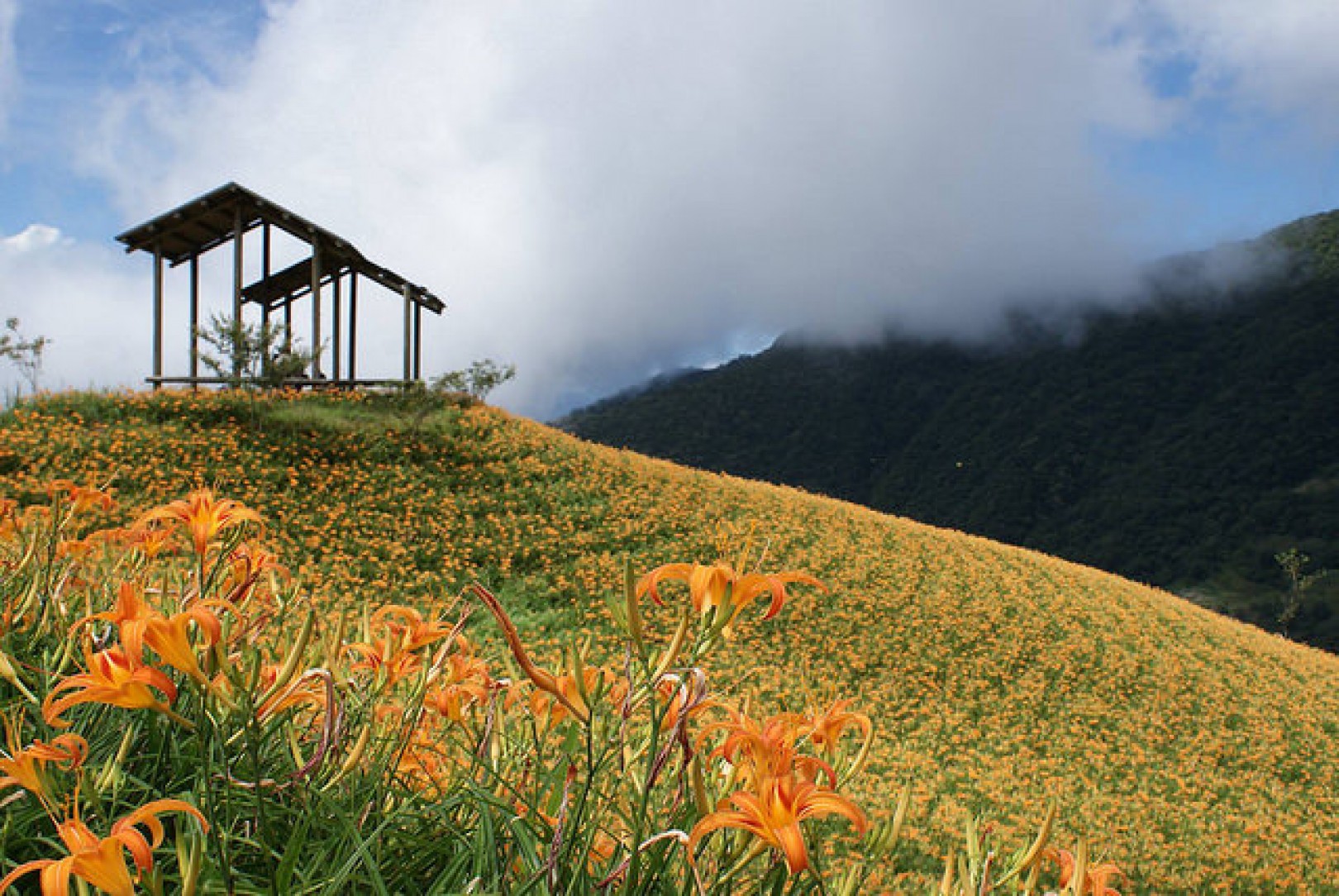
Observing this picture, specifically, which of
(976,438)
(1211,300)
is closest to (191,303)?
(976,438)

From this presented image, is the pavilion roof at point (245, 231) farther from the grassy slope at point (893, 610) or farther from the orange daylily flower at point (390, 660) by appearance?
the orange daylily flower at point (390, 660)

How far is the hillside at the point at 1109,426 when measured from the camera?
124 feet

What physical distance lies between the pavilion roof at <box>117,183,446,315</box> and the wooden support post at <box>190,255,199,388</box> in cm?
22

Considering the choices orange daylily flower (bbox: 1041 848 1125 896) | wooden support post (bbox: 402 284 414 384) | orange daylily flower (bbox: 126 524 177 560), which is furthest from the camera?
wooden support post (bbox: 402 284 414 384)

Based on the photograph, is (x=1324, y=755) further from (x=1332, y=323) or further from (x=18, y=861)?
(x=1332, y=323)

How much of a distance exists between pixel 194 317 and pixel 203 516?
1524 cm

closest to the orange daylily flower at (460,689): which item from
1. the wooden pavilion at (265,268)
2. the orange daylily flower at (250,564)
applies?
the orange daylily flower at (250,564)

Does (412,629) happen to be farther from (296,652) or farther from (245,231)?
(245,231)

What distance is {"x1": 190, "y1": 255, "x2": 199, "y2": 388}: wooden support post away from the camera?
12805 mm

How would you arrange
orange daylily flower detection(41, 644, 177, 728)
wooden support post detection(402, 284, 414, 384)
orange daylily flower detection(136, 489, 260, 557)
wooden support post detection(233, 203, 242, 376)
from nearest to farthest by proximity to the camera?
1. orange daylily flower detection(41, 644, 177, 728)
2. orange daylily flower detection(136, 489, 260, 557)
3. wooden support post detection(233, 203, 242, 376)
4. wooden support post detection(402, 284, 414, 384)

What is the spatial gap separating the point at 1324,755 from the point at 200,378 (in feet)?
51.3

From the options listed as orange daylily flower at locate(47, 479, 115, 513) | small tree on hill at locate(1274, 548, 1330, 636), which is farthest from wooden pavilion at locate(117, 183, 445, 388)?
small tree on hill at locate(1274, 548, 1330, 636)

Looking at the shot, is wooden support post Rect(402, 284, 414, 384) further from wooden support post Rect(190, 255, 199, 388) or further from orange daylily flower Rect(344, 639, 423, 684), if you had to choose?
orange daylily flower Rect(344, 639, 423, 684)

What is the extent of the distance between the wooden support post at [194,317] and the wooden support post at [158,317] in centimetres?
50
